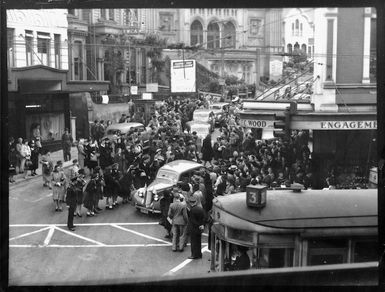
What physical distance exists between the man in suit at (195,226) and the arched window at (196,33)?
1.82 m

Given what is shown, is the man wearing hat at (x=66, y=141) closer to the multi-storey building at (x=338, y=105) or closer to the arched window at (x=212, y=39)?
the arched window at (x=212, y=39)

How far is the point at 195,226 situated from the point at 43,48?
2850 mm

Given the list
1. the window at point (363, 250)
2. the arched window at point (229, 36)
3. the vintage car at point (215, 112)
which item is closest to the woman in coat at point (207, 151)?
the vintage car at point (215, 112)

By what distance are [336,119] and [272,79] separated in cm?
104

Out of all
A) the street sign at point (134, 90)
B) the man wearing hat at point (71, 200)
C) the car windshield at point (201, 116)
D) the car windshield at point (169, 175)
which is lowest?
the man wearing hat at point (71, 200)

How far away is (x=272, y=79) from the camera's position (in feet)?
19.5

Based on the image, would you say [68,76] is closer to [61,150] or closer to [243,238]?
[61,150]

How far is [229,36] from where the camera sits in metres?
5.47

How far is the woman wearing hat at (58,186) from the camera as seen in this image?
6.54 m

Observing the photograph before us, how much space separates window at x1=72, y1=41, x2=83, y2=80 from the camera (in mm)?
5680

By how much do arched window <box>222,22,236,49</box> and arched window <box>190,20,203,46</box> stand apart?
0.89 feet

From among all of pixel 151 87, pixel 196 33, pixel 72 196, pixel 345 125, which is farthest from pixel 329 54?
pixel 72 196

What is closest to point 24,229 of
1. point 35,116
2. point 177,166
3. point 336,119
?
point 35,116

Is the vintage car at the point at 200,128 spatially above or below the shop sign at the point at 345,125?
below
